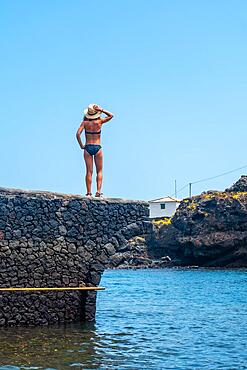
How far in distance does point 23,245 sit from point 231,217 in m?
66.9

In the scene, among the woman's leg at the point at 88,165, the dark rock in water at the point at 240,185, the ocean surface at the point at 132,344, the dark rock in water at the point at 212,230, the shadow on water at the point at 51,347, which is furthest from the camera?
the dark rock in water at the point at 240,185

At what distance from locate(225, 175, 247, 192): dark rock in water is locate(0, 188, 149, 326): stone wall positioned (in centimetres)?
7179

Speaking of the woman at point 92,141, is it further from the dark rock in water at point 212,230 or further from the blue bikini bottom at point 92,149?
the dark rock in water at point 212,230

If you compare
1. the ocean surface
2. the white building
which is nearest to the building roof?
the white building

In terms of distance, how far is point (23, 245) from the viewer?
18.8m

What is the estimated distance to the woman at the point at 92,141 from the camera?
1962cm

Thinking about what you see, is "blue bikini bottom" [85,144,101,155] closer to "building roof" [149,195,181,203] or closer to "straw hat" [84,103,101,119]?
"straw hat" [84,103,101,119]

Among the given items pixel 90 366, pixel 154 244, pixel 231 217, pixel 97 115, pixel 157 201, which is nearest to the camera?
pixel 90 366

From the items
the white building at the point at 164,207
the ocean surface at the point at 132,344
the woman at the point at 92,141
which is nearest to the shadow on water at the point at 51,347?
the ocean surface at the point at 132,344

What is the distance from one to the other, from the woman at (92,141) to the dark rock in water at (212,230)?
63387mm

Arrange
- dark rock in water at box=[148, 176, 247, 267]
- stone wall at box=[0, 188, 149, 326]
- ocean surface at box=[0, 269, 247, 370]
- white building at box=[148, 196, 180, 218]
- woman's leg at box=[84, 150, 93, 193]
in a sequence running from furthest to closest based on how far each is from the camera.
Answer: white building at box=[148, 196, 180, 218] < dark rock in water at box=[148, 176, 247, 267] < woman's leg at box=[84, 150, 93, 193] < stone wall at box=[0, 188, 149, 326] < ocean surface at box=[0, 269, 247, 370]

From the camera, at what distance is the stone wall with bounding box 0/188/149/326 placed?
736 inches

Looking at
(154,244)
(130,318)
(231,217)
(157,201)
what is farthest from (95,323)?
(157,201)

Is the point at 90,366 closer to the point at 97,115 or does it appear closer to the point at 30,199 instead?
the point at 30,199
